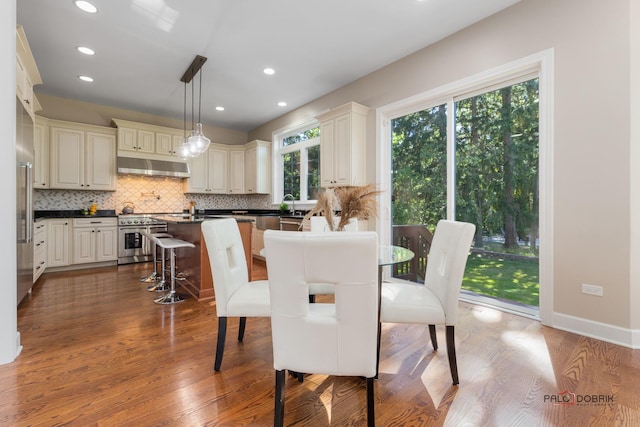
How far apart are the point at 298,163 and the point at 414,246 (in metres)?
3.04

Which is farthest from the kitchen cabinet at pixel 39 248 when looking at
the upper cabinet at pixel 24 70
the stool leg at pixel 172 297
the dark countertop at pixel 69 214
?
the stool leg at pixel 172 297

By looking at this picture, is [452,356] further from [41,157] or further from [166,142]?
[41,157]

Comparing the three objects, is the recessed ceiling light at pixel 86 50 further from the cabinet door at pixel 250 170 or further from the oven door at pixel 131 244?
the cabinet door at pixel 250 170

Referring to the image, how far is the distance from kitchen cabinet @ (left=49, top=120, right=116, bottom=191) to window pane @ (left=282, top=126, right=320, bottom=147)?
125 inches

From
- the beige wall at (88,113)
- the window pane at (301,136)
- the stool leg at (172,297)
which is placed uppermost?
the beige wall at (88,113)

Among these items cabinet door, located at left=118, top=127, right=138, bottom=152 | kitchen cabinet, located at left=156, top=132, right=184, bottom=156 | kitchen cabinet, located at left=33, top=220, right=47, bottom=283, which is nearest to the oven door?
kitchen cabinet, located at left=33, top=220, right=47, bottom=283

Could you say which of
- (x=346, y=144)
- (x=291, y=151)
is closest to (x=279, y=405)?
(x=346, y=144)

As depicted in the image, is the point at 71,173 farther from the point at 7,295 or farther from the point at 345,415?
the point at 345,415

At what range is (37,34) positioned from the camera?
3166 millimetres

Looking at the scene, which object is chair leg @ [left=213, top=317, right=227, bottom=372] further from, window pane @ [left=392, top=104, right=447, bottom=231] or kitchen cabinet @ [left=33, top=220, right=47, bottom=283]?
kitchen cabinet @ [left=33, top=220, right=47, bottom=283]

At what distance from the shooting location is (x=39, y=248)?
400 centimetres

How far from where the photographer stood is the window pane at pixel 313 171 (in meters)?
5.39

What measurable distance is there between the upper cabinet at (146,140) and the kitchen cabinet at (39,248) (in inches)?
69.0

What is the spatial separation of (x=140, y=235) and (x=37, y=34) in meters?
3.12
